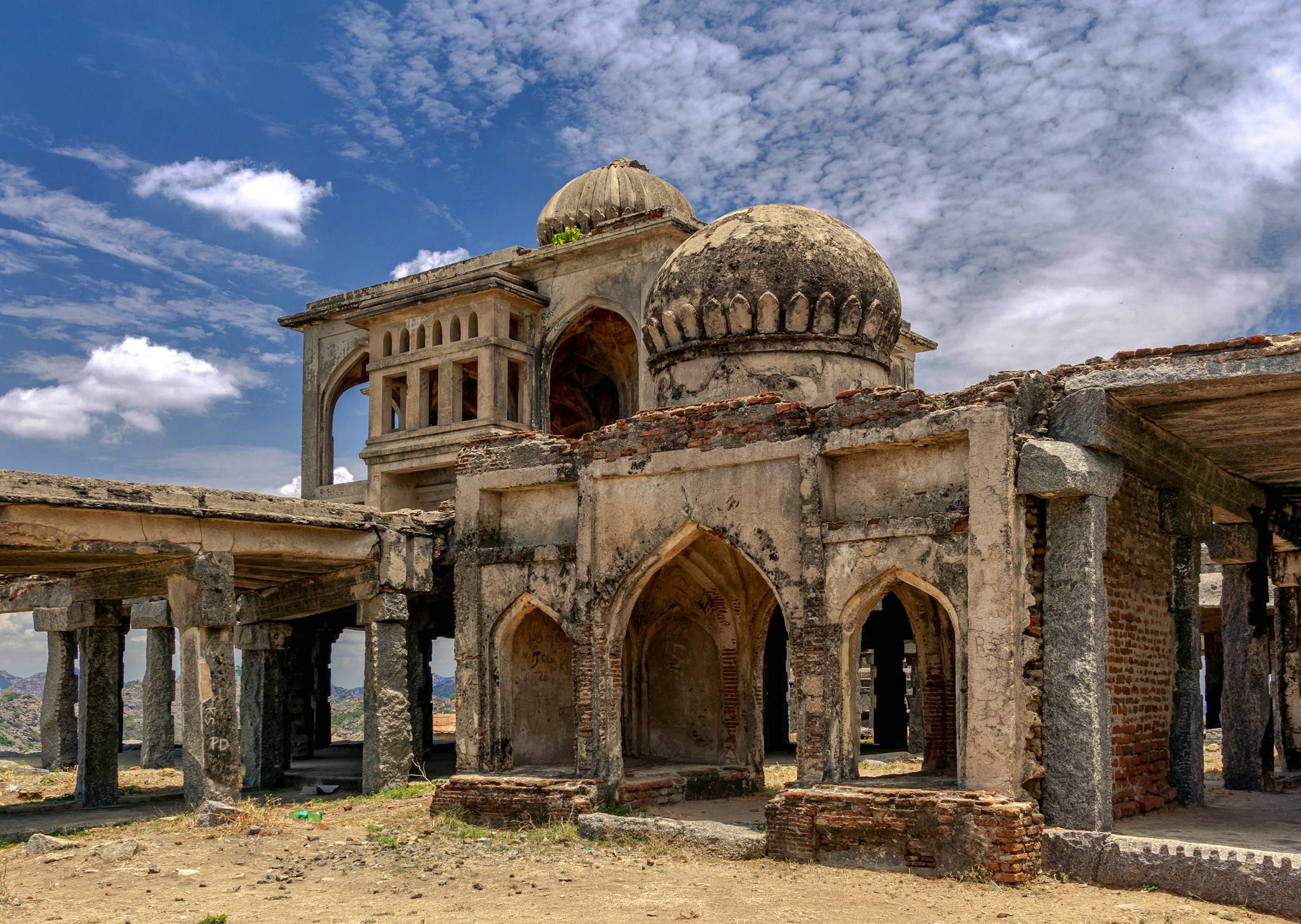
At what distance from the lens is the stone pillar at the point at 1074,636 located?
998 centimetres

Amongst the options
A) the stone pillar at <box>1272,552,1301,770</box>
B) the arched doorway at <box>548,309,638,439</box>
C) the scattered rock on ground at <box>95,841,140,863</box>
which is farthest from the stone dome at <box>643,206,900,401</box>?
the arched doorway at <box>548,309,638,439</box>

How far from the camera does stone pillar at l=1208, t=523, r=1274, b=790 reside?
1459 centimetres

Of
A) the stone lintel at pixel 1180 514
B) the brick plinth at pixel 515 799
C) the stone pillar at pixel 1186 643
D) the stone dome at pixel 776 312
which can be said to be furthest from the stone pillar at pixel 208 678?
the stone pillar at pixel 1186 643

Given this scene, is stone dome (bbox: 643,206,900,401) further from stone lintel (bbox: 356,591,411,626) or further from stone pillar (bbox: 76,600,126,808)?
stone pillar (bbox: 76,600,126,808)

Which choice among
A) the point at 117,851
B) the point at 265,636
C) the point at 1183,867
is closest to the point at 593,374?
the point at 265,636

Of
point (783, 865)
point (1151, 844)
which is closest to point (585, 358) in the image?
point (783, 865)

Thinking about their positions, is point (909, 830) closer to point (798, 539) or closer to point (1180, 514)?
point (798, 539)

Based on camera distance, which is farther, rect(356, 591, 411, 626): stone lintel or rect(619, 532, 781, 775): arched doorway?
rect(356, 591, 411, 626): stone lintel

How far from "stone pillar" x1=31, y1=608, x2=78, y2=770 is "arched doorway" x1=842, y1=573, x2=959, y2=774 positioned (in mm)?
13939

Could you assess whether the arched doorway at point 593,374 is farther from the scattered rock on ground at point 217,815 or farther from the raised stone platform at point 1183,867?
the raised stone platform at point 1183,867

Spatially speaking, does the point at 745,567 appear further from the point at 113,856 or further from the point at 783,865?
the point at 113,856

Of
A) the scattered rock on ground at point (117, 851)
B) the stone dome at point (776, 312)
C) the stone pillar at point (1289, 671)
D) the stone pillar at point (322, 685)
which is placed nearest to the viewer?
the scattered rock on ground at point (117, 851)

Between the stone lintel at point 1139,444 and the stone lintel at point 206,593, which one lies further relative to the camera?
the stone lintel at point 206,593

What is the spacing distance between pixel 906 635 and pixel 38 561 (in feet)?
44.8
